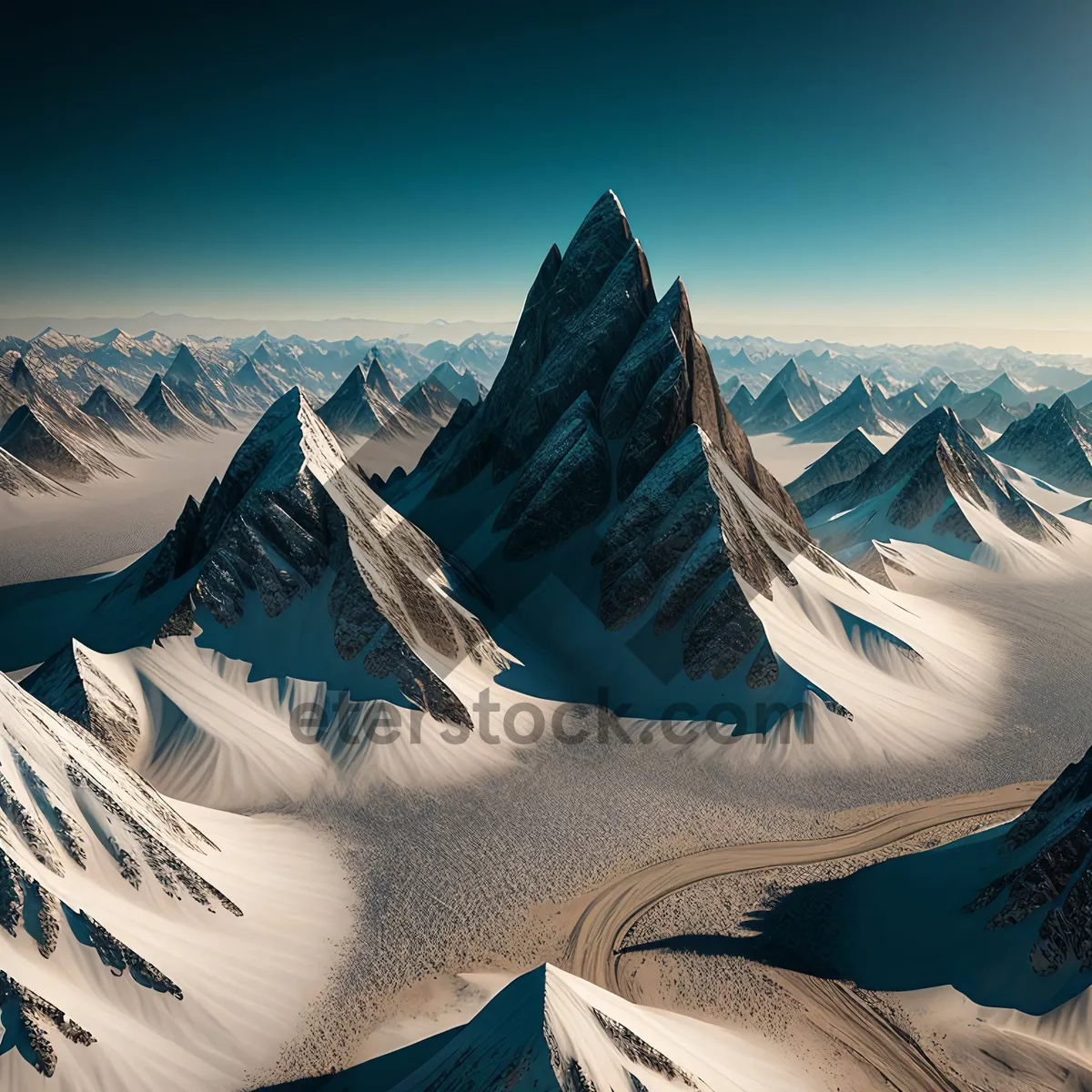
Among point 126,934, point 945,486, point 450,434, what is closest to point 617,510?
point 450,434

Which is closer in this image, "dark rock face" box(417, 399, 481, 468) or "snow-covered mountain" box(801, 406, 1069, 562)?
"snow-covered mountain" box(801, 406, 1069, 562)

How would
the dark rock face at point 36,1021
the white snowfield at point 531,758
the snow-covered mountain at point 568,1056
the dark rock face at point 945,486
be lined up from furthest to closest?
the dark rock face at point 945,486 → the white snowfield at point 531,758 → the dark rock face at point 36,1021 → the snow-covered mountain at point 568,1056

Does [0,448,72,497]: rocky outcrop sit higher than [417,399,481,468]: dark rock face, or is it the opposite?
[417,399,481,468]: dark rock face

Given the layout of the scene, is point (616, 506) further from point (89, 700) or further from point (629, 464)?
point (89, 700)

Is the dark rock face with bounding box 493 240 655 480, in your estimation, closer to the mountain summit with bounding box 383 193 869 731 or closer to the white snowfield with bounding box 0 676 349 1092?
the mountain summit with bounding box 383 193 869 731

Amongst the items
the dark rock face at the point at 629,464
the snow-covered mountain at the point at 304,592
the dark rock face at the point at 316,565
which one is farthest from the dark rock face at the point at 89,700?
the dark rock face at the point at 629,464

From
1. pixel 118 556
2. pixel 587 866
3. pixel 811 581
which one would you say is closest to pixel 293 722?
pixel 587 866

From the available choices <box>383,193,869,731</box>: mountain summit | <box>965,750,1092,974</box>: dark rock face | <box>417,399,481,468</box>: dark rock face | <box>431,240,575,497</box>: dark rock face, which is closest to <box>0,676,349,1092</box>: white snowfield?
<box>383,193,869,731</box>: mountain summit

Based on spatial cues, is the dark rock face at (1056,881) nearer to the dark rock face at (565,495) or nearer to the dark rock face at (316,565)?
the dark rock face at (316,565)
